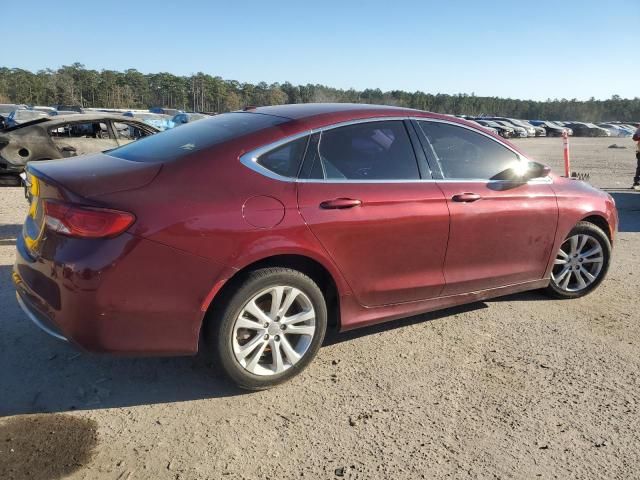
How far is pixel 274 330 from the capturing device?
3.00m

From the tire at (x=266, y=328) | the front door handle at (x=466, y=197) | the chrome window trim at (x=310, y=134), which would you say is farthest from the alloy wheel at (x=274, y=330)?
the front door handle at (x=466, y=197)

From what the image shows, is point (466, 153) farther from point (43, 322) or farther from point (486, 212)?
point (43, 322)

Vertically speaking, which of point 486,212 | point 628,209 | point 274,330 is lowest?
point 628,209

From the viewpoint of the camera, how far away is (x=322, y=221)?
3.01m

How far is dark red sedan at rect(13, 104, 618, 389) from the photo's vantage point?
258 cm

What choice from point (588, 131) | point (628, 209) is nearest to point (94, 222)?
point (628, 209)

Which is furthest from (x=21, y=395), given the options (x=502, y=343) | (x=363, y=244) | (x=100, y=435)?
(x=502, y=343)

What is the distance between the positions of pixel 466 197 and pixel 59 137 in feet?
25.9

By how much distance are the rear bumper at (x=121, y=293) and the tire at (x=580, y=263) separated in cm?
323

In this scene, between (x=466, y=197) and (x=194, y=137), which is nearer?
(x=194, y=137)

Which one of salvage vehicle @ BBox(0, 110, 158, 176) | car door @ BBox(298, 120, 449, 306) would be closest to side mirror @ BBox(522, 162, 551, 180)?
car door @ BBox(298, 120, 449, 306)

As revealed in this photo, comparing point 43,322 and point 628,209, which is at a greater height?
point 43,322

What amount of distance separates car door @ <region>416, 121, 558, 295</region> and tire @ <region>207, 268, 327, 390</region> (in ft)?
3.75

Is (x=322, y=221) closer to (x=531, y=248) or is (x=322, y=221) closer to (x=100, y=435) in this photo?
(x=100, y=435)
